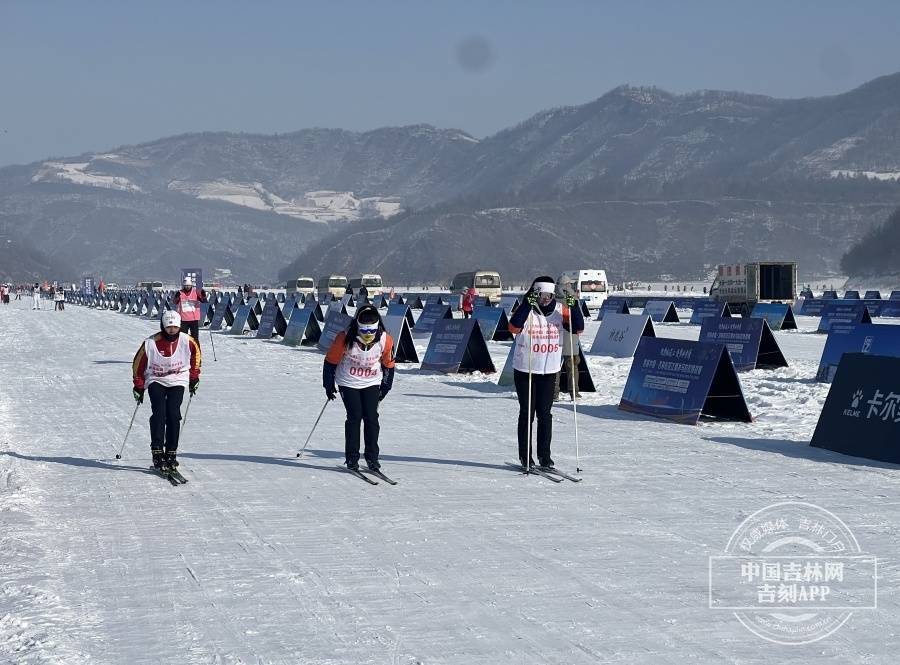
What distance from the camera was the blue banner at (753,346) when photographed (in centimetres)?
2356

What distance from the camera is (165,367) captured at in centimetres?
1116

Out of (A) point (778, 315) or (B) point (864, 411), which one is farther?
(A) point (778, 315)

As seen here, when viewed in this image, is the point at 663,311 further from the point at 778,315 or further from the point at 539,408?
the point at 539,408

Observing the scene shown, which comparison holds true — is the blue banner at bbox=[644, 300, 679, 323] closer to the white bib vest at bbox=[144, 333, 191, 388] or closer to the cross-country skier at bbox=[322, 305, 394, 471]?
the cross-country skier at bbox=[322, 305, 394, 471]

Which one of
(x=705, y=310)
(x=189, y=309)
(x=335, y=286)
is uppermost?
(x=335, y=286)

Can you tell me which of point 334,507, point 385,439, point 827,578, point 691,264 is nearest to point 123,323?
point 385,439

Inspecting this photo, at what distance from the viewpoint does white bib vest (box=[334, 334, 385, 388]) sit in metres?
11.0

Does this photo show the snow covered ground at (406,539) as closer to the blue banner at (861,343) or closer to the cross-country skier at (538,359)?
the cross-country skier at (538,359)

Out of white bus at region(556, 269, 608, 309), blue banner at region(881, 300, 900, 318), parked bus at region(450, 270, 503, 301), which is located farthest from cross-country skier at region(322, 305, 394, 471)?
parked bus at region(450, 270, 503, 301)

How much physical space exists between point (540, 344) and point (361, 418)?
5.99 ft

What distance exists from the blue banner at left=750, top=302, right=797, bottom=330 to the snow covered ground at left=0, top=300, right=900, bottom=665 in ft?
84.6

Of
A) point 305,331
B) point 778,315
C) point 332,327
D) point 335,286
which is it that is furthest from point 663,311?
point 335,286

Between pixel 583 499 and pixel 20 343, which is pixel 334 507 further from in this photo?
pixel 20 343

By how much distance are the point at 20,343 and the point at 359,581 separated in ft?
106
